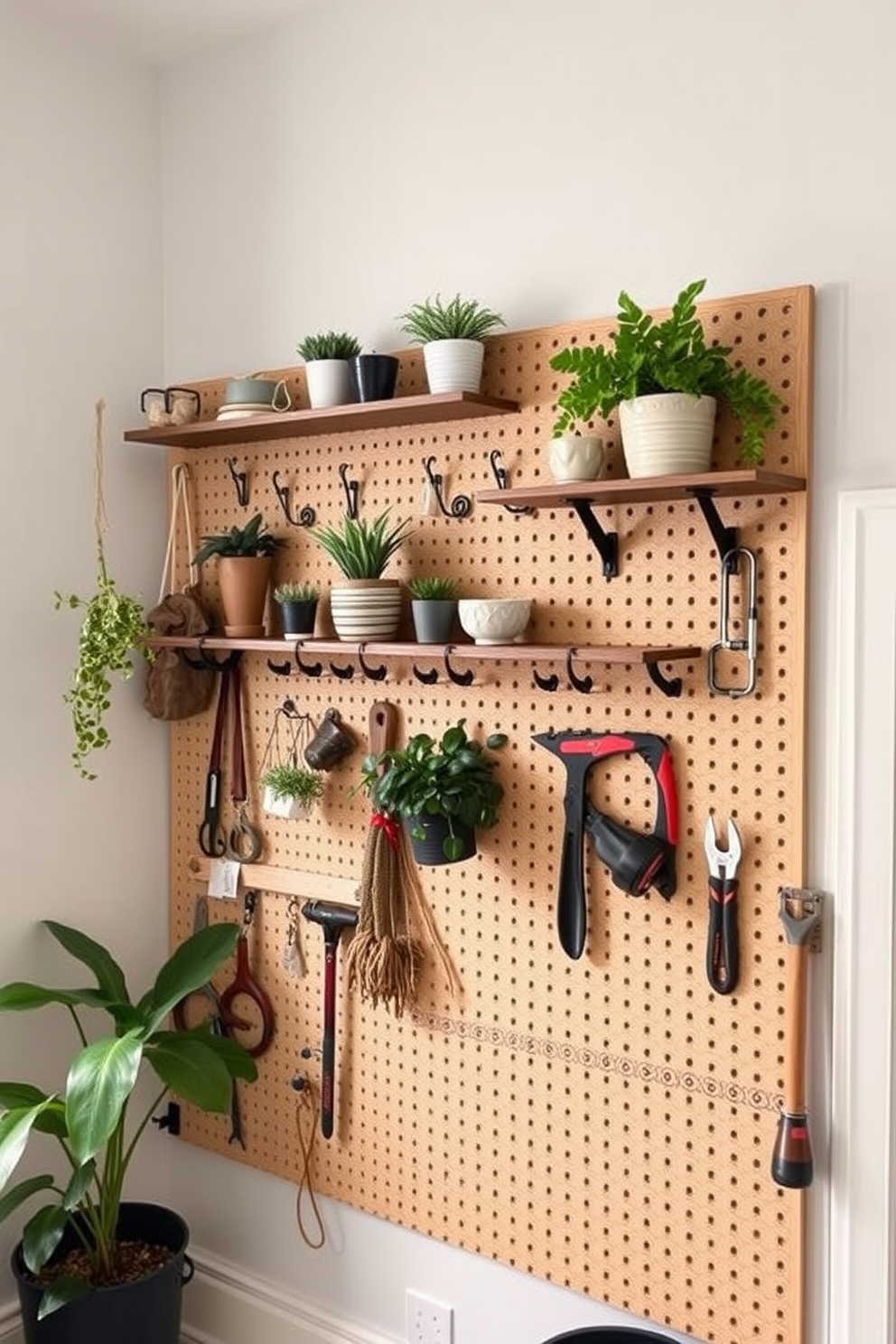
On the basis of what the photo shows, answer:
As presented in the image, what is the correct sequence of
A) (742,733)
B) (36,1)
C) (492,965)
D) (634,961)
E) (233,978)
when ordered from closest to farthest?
(742,733)
(634,961)
(492,965)
(36,1)
(233,978)

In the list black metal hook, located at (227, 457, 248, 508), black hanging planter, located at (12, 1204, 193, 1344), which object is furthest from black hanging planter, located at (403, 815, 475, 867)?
black hanging planter, located at (12, 1204, 193, 1344)

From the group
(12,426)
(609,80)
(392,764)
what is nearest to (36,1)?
(12,426)

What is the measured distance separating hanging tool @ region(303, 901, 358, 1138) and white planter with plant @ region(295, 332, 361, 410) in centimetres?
89

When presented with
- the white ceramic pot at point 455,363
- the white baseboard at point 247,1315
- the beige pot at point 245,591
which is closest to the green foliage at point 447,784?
the beige pot at point 245,591

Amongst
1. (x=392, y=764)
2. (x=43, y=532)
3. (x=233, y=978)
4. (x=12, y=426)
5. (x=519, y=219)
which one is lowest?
(x=233, y=978)

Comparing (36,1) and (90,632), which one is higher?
(36,1)

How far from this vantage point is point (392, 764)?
1.99 m

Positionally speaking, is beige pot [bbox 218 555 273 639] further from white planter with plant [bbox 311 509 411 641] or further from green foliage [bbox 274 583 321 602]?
white planter with plant [bbox 311 509 411 641]

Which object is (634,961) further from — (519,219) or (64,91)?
(64,91)

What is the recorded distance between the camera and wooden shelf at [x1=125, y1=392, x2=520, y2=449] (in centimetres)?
192

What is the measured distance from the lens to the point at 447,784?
6.29 feet

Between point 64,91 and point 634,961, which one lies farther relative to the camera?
point 64,91

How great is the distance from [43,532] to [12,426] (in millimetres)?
200

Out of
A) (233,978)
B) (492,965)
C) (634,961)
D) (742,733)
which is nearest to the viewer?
(742,733)
